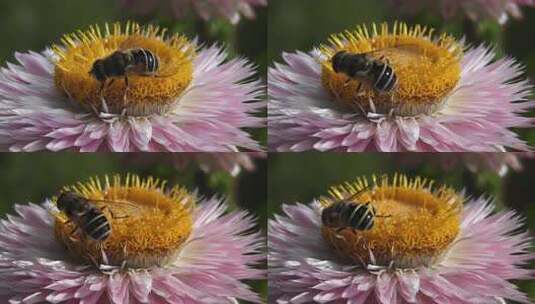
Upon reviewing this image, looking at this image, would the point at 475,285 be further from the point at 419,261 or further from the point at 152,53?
the point at 152,53

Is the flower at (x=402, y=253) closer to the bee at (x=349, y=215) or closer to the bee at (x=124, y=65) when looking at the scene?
the bee at (x=349, y=215)


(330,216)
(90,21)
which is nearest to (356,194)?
(330,216)

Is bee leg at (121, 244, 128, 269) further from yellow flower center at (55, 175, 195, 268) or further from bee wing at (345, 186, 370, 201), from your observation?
bee wing at (345, 186, 370, 201)

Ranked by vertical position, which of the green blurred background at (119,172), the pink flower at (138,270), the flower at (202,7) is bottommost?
the pink flower at (138,270)

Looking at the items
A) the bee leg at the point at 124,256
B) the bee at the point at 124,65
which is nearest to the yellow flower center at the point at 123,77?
the bee at the point at 124,65

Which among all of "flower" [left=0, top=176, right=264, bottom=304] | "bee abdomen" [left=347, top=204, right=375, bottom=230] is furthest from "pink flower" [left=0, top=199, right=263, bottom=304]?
"bee abdomen" [left=347, top=204, right=375, bottom=230]

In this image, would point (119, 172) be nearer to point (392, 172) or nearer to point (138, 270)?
point (138, 270)

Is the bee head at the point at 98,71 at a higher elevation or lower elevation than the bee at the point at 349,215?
higher

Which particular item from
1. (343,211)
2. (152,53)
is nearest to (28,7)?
(152,53)

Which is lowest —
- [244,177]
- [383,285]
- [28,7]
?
[383,285]
